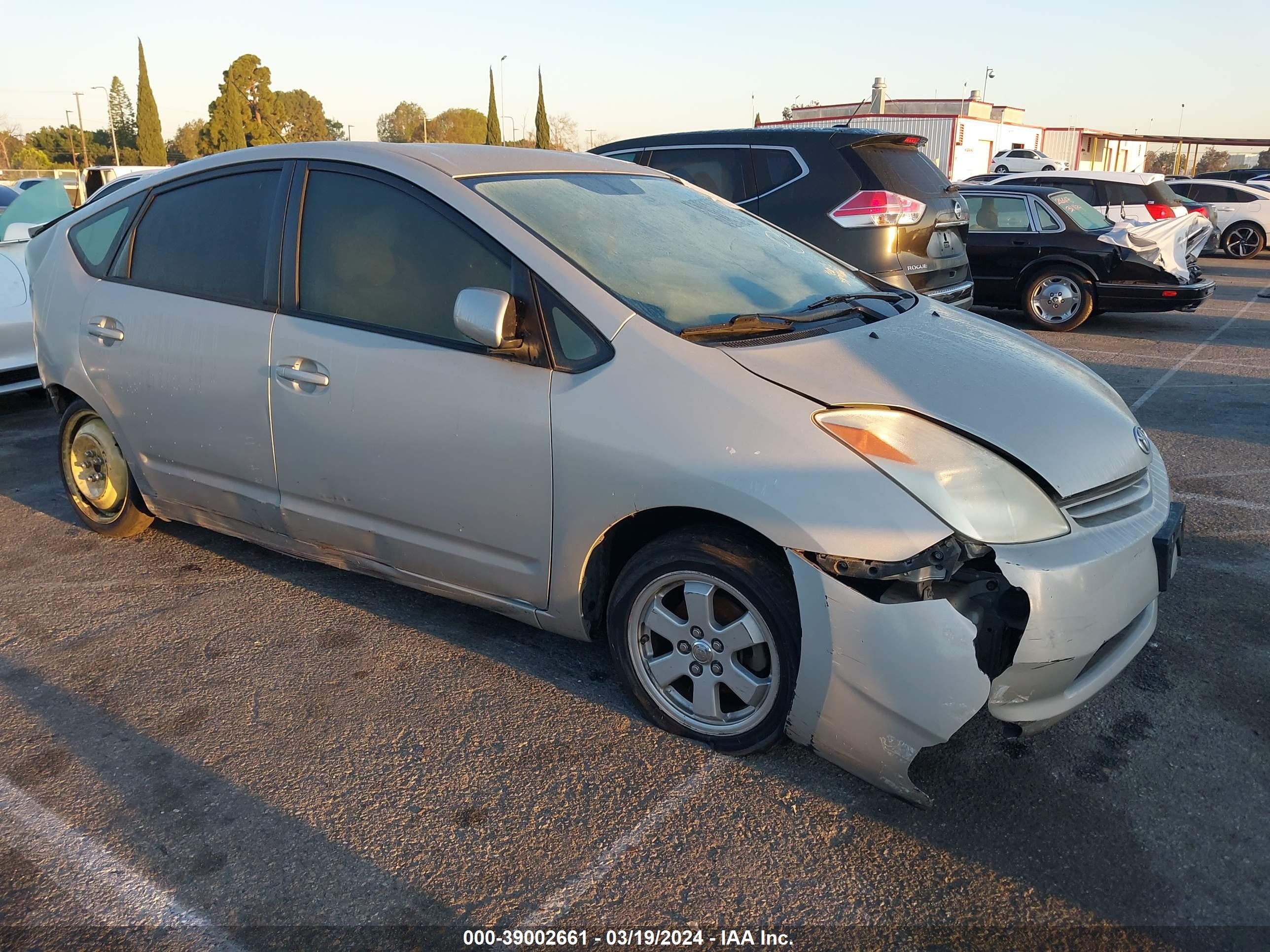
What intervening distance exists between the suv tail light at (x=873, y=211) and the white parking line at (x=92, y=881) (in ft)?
19.4

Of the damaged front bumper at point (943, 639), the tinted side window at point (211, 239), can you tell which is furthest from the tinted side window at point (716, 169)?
the damaged front bumper at point (943, 639)

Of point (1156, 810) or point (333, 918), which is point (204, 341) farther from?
point (1156, 810)

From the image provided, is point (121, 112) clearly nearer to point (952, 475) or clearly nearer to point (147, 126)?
point (147, 126)

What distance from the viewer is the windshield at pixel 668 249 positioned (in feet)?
10.4

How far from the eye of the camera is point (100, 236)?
4.40 metres

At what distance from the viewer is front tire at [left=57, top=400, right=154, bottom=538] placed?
4.56 m

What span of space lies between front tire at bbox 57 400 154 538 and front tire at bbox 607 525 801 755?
276cm

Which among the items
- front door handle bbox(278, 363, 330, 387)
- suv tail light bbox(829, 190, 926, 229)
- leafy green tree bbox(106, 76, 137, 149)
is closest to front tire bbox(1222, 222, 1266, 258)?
suv tail light bbox(829, 190, 926, 229)

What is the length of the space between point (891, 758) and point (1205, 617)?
195 centimetres

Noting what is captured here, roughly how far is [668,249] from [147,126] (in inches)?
2808

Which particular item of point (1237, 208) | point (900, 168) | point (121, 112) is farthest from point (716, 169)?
point (121, 112)

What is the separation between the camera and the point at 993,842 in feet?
8.52

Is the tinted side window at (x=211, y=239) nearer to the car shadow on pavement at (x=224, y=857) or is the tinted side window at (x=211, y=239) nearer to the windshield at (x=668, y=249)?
the windshield at (x=668, y=249)

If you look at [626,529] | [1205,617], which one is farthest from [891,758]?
[1205,617]
